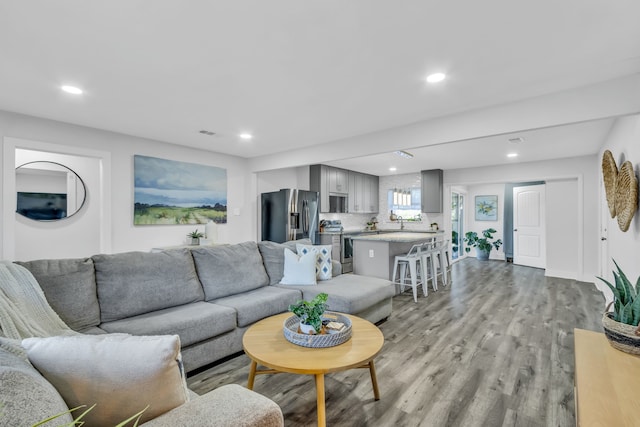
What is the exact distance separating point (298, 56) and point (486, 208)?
25.9 feet

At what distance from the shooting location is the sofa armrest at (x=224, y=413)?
0.88m

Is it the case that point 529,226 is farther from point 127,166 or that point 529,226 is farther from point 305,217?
point 127,166

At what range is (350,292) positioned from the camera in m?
3.03

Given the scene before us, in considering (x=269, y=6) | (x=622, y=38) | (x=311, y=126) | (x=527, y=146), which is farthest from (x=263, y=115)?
(x=527, y=146)

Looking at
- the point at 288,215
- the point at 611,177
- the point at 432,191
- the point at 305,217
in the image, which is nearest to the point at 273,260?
the point at 288,215

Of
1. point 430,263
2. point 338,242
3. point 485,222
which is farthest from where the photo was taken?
point 485,222

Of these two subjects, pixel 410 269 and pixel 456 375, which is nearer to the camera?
pixel 456 375

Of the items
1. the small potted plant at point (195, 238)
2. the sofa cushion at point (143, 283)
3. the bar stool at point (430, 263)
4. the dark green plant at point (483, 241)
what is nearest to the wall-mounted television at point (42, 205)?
the small potted plant at point (195, 238)

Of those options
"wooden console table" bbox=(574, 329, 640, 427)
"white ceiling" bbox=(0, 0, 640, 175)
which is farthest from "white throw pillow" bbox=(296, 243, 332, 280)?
"wooden console table" bbox=(574, 329, 640, 427)

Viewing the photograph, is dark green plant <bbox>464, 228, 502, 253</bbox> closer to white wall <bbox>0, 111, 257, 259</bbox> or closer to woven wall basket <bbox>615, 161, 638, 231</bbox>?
woven wall basket <bbox>615, 161, 638, 231</bbox>

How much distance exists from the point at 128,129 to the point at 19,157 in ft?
5.04

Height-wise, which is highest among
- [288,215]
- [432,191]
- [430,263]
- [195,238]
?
[432,191]

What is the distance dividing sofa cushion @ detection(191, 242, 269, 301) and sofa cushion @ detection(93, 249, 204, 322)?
0.32 ft

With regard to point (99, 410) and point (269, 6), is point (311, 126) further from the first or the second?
point (99, 410)
